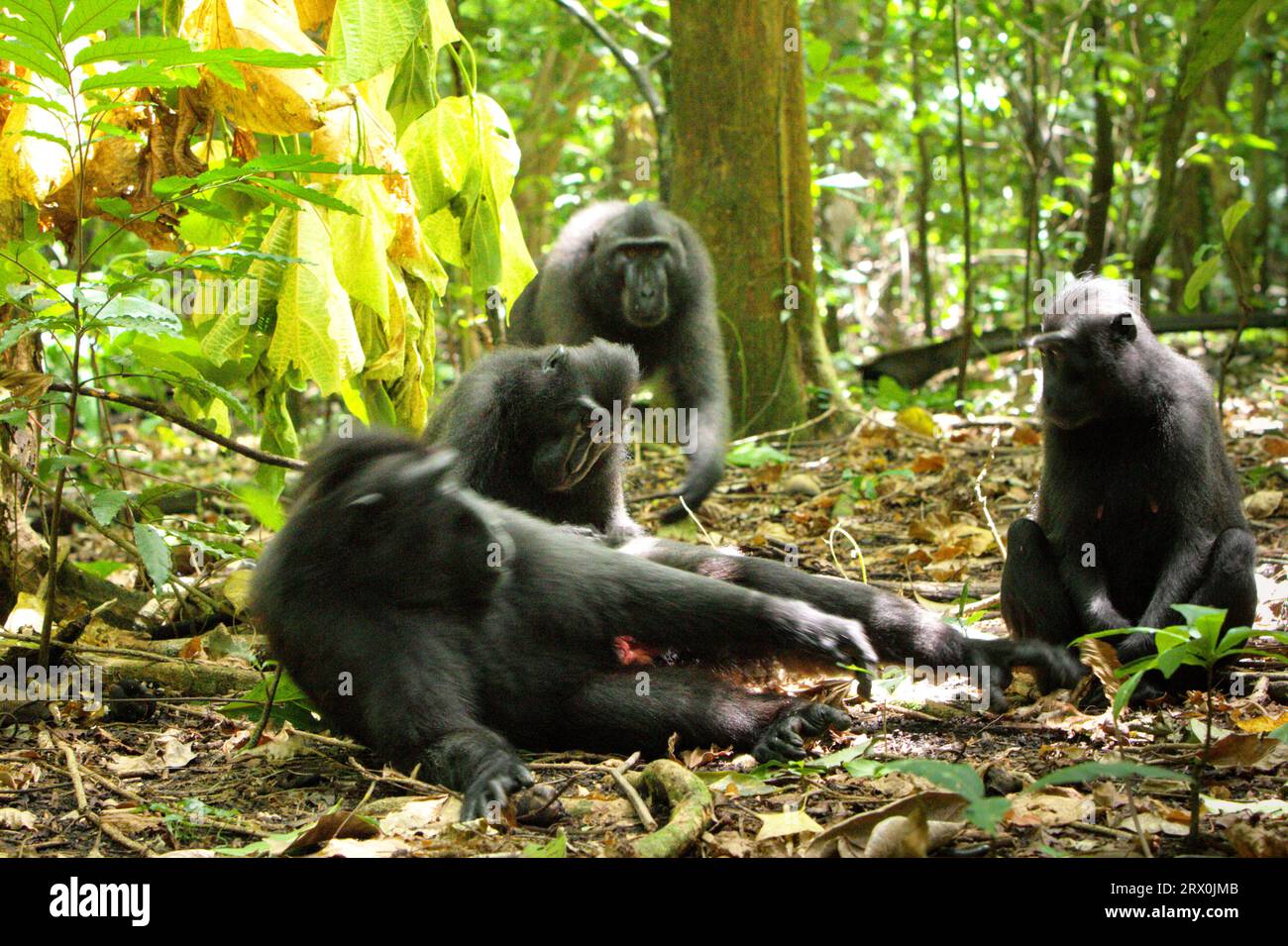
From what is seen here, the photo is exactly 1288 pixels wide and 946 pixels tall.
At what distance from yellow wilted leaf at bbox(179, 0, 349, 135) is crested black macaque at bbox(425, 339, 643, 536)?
157 cm

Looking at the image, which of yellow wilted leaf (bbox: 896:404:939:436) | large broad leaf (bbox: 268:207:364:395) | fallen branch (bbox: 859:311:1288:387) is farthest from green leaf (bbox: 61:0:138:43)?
fallen branch (bbox: 859:311:1288:387)

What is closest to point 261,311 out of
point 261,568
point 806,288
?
point 261,568

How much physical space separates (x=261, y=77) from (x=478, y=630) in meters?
1.93

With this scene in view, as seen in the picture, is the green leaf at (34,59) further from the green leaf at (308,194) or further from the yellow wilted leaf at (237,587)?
the yellow wilted leaf at (237,587)

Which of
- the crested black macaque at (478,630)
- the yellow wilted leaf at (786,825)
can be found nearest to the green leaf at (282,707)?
the crested black macaque at (478,630)

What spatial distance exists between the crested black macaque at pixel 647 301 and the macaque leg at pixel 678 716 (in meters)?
3.60

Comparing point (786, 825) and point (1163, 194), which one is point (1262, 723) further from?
point (1163, 194)

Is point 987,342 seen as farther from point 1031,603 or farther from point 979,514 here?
point 1031,603

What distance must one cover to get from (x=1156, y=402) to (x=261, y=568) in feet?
10.7

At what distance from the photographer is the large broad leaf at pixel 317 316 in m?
4.17

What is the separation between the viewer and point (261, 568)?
3.97m

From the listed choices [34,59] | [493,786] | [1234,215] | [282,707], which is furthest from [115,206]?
[1234,215]

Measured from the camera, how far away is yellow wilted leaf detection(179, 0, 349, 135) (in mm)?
3936
